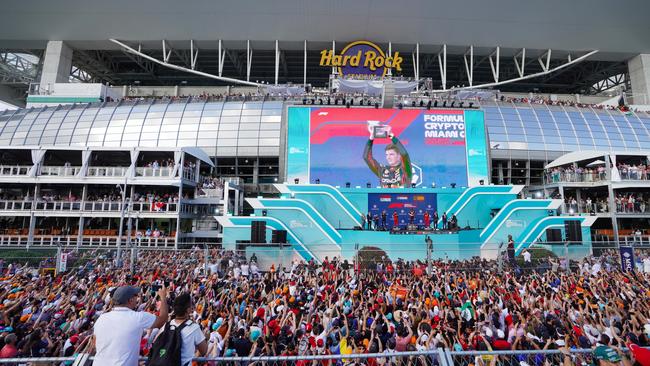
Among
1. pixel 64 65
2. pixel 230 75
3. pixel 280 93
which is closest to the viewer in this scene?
pixel 280 93

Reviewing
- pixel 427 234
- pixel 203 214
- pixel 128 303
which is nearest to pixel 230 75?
pixel 203 214

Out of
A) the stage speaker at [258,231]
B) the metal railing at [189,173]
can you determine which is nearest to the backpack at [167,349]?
the stage speaker at [258,231]

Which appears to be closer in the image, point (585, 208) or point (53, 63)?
point (585, 208)

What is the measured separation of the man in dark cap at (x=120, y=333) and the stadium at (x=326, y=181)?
0.02 meters

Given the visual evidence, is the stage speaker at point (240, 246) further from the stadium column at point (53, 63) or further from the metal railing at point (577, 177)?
the stadium column at point (53, 63)

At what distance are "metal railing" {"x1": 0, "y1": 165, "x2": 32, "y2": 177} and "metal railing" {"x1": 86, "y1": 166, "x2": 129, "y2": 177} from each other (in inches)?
196

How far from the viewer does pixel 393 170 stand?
1484 inches

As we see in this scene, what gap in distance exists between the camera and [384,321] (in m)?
7.28

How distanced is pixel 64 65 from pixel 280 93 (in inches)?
1267

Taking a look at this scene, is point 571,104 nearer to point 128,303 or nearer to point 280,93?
point 280,93

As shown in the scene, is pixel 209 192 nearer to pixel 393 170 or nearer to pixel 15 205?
pixel 15 205

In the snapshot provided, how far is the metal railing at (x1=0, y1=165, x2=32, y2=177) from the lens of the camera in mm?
30000

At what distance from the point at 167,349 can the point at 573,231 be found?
83.0 feet

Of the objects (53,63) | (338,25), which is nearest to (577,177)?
(338,25)
